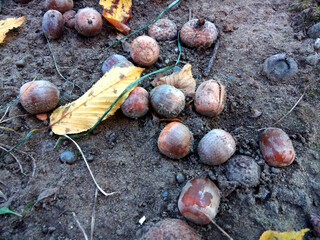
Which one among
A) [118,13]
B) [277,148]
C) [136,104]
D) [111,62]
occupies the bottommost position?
[277,148]

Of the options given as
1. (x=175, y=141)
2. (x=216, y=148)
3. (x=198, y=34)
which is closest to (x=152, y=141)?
(x=175, y=141)

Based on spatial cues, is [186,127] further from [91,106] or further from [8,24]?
[8,24]

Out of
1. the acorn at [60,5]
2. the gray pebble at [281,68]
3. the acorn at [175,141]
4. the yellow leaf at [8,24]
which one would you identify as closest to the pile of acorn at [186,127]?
the acorn at [175,141]

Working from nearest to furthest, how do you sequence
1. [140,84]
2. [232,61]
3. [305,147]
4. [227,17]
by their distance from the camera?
[305,147], [140,84], [232,61], [227,17]

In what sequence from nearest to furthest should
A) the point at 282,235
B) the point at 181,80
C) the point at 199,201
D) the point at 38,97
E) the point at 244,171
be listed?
the point at 282,235 → the point at 199,201 → the point at 244,171 → the point at 38,97 → the point at 181,80

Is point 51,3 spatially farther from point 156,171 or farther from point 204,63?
point 156,171

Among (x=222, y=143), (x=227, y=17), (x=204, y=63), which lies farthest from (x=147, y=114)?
(x=227, y=17)

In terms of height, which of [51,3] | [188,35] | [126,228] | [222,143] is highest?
[51,3]

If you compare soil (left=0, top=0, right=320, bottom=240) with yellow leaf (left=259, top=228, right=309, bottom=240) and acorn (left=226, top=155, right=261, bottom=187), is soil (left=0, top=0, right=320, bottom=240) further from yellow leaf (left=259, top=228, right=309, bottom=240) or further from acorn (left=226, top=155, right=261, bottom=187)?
Result: yellow leaf (left=259, top=228, right=309, bottom=240)
